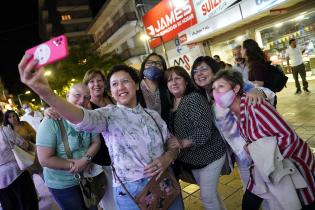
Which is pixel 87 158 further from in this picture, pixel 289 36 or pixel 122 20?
pixel 122 20

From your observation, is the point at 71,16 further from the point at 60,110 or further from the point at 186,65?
the point at 60,110

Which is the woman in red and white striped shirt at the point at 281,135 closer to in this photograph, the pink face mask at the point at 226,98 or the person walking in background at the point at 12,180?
the pink face mask at the point at 226,98

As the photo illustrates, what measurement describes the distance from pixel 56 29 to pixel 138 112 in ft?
155

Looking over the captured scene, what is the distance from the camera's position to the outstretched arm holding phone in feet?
4.64

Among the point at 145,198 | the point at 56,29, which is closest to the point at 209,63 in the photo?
the point at 145,198

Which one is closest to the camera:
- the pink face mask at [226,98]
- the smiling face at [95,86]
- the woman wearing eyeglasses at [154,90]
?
the pink face mask at [226,98]

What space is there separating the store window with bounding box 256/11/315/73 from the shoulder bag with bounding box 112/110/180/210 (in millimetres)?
8815

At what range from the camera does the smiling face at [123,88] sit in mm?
2084

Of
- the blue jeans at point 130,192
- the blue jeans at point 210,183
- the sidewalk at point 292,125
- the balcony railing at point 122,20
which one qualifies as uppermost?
the balcony railing at point 122,20

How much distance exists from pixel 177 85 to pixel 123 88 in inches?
38.4

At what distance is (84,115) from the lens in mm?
1805

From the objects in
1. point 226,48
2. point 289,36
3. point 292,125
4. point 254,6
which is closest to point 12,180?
point 292,125

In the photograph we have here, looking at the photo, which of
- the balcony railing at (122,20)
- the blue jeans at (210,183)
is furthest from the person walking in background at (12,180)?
the balcony railing at (122,20)

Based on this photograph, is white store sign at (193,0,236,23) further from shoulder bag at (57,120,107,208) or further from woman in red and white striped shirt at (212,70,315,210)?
shoulder bag at (57,120,107,208)
